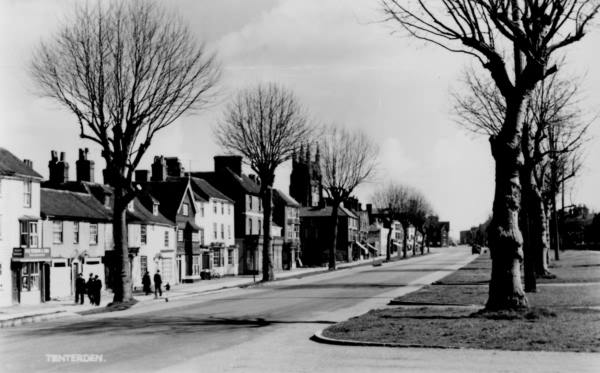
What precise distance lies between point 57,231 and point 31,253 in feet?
15.3

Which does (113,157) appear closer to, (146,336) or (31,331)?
(31,331)

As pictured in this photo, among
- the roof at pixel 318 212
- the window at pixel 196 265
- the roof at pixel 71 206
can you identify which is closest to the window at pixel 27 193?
the roof at pixel 71 206

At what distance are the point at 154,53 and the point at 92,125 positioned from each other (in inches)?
188

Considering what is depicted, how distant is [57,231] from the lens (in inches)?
1582

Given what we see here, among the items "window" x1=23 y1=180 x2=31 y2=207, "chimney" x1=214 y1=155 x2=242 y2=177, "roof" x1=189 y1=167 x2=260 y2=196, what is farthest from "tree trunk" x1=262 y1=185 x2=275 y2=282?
"chimney" x1=214 y1=155 x2=242 y2=177

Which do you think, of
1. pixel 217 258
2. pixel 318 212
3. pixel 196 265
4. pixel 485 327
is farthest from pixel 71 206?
pixel 318 212

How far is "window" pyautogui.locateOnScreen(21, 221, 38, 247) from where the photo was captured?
36344 mm

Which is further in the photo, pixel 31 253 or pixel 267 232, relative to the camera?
pixel 267 232

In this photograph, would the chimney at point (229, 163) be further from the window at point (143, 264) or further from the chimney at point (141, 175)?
the window at point (143, 264)

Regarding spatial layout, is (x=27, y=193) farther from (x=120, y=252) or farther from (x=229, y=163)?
(x=229, y=163)

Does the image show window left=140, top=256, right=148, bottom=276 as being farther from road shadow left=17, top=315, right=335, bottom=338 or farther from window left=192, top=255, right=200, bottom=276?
road shadow left=17, top=315, right=335, bottom=338

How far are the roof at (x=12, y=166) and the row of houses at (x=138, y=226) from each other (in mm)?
78

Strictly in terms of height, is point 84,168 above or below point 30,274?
above

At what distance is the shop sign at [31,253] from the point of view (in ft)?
115
